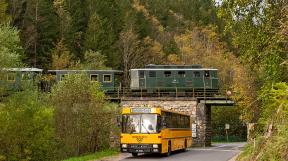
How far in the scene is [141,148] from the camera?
2458 centimetres

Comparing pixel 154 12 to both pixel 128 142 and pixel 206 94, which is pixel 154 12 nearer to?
pixel 206 94

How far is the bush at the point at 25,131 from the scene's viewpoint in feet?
84.6

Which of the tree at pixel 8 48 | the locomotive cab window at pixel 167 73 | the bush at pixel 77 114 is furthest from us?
the locomotive cab window at pixel 167 73

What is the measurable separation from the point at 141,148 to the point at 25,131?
638cm

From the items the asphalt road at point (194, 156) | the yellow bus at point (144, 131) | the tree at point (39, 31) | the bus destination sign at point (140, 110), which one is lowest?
the asphalt road at point (194, 156)

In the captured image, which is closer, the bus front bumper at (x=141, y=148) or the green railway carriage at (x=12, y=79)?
the bus front bumper at (x=141, y=148)

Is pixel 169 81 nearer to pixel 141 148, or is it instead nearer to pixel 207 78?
pixel 207 78

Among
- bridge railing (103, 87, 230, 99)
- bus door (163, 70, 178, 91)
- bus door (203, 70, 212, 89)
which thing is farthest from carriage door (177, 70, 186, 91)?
bus door (203, 70, 212, 89)

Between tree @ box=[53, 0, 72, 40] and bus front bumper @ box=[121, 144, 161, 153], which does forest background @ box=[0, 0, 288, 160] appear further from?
bus front bumper @ box=[121, 144, 161, 153]

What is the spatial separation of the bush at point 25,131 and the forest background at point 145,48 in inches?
2.3

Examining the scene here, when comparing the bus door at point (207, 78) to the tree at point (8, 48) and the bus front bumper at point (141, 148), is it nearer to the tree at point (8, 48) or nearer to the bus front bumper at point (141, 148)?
the tree at point (8, 48)

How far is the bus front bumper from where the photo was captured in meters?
24.4

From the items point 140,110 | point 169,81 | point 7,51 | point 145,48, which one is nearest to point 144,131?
point 140,110

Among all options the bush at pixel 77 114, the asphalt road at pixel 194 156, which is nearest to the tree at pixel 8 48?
the bush at pixel 77 114
